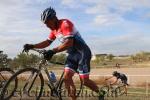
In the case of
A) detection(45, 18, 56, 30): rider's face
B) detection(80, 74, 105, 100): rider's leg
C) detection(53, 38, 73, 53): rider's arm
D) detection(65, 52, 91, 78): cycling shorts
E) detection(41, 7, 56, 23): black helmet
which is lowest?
detection(80, 74, 105, 100): rider's leg

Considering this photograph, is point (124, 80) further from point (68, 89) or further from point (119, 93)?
point (68, 89)

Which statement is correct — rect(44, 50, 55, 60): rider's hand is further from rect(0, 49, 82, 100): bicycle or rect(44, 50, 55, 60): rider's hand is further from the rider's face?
the rider's face

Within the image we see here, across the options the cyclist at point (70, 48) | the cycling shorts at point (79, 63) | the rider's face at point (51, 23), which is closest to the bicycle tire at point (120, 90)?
the cyclist at point (70, 48)

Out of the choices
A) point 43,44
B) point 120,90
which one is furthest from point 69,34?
point 120,90

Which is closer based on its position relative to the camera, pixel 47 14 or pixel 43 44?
pixel 47 14

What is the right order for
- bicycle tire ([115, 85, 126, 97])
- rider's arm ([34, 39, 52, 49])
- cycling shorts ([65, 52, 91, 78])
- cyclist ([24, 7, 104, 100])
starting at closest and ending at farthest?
1. cyclist ([24, 7, 104, 100])
2. cycling shorts ([65, 52, 91, 78])
3. rider's arm ([34, 39, 52, 49])
4. bicycle tire ([115, 85, 126, 97])

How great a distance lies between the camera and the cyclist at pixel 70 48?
8.45m

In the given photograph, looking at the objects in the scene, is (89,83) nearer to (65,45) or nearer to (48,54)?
(65,45)

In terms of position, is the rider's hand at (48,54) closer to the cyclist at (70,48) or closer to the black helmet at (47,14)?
the cyclist at (70,48)

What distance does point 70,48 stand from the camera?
8711 millimetres

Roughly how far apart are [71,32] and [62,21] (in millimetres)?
254

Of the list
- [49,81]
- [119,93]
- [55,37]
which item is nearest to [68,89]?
[49,81]

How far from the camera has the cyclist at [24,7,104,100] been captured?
333 inches

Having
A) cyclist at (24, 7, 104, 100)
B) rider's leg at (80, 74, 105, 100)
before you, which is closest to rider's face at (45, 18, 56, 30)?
cyclist at (24, 7, 104, 100)
